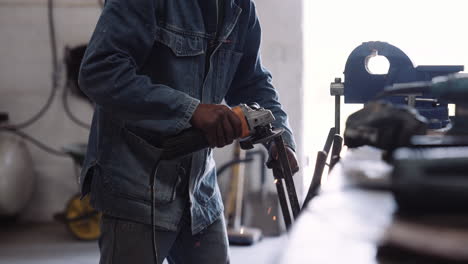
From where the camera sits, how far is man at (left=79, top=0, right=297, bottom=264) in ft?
3.96

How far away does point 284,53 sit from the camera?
366 cm

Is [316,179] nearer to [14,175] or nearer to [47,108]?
[14,175]

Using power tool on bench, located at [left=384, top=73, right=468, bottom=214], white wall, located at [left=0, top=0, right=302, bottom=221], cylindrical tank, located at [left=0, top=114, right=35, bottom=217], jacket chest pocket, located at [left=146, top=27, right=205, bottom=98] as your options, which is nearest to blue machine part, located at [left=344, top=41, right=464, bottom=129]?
jacket chest pocket, located at [left=146, top=27, right=205, bottom=98]

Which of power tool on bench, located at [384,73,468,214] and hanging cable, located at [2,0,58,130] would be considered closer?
power tool on bench, located at [384,73,468,214]

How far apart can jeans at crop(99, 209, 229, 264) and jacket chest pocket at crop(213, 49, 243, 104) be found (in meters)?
0.31

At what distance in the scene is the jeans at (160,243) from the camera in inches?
51.1

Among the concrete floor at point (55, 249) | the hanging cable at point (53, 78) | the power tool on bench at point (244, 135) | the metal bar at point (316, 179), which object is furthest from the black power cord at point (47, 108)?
the metal bar at point (316, 179)

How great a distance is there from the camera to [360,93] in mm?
1627

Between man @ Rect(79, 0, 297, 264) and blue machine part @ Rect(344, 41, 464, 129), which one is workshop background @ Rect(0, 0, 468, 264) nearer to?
blue machine part @ Rect(344, 41, 464, 129)

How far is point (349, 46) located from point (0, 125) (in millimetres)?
2303

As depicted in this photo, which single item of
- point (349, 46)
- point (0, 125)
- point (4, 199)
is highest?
point (349, 46)

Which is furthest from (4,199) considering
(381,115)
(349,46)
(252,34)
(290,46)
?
(381,115)

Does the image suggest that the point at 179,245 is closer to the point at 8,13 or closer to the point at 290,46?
the point at 290,46

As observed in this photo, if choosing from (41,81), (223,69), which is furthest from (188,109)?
(41,81)
